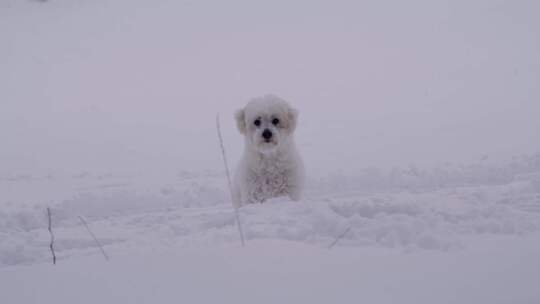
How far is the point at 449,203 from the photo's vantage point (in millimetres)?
3701

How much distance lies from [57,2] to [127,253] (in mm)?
36166

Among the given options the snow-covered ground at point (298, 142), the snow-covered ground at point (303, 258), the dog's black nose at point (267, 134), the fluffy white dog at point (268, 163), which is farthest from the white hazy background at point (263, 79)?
the snow-covered ground at point (303, 258)

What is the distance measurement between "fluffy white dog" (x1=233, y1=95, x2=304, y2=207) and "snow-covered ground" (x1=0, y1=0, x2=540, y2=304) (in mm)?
467

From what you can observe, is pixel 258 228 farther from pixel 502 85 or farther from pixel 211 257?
pixel 502 85

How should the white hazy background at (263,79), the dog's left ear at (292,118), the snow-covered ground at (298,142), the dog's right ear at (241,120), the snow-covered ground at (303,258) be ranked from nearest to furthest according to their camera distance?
the snow-covered ground at (303,258) < the snow-covered ground at (298,142) < the dog's left ear at (292,118) < the dog's right ear at (241,120) < the white hazy background at (263,79)

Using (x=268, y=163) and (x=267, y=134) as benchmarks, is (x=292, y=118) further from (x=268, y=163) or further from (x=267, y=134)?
(x=268, y=163)

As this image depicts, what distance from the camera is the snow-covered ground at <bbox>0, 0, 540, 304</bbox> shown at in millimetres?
2062

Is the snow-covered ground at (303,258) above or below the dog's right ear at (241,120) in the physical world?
below

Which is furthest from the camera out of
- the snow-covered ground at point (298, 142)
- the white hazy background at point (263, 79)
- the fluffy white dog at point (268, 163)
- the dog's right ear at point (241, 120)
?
the white hazy background at point (263, 79)

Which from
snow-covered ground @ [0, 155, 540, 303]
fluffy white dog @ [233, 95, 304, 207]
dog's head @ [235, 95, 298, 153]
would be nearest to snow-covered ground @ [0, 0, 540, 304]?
snow-covered ground @ [0, 155, 540, 303]

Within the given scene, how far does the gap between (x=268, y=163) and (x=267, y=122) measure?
0.49 metres

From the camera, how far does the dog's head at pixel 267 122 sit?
579cm

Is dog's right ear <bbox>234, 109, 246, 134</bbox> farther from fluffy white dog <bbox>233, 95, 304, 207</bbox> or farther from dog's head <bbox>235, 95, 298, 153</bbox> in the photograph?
fluffy white dog <bbox>233, 95, 304, 207</bbox>

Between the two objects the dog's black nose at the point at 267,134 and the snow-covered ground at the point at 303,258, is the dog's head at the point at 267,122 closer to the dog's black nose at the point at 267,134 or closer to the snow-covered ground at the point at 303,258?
the dog's black nose at the point at 267,134
